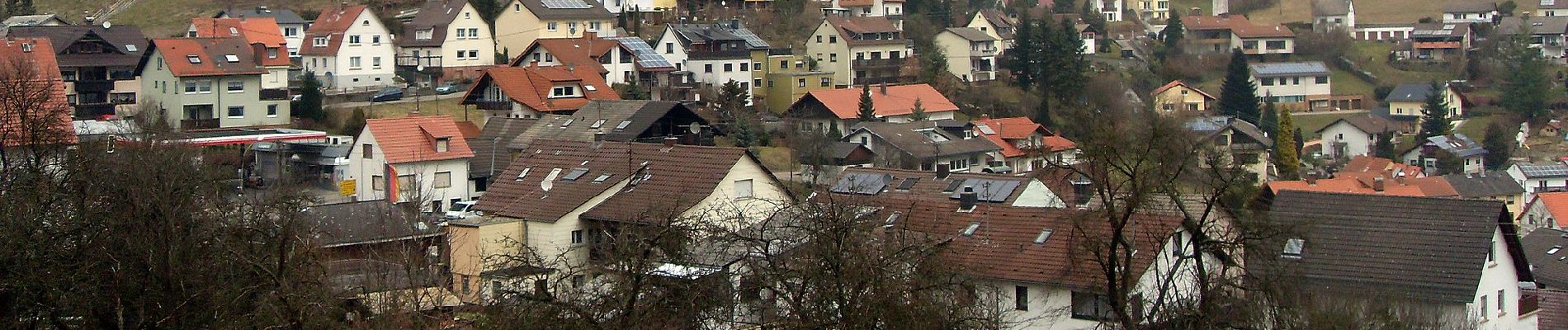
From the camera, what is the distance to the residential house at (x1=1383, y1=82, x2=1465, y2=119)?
5866 centimetres

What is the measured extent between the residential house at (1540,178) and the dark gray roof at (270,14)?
31664 mm

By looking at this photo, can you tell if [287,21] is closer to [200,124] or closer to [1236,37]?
[200,124]

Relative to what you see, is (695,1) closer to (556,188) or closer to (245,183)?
(245,183)

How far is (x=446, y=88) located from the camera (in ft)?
132

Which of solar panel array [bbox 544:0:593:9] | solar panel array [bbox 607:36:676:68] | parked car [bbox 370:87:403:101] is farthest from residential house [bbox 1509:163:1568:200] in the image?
parked car [bbox 370:87:403:101]

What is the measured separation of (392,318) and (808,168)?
20118mm

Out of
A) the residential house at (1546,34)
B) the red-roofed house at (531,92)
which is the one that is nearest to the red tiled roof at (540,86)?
the red-roofed house at (531,92)

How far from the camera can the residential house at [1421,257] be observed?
17812 mm

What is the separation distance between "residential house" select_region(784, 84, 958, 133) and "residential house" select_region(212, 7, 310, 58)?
13.5 metres

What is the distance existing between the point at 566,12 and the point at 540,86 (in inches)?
457

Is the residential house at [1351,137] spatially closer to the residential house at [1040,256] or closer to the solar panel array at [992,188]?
the solar panel array at [992,188]

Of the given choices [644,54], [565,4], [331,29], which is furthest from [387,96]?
[565,4]

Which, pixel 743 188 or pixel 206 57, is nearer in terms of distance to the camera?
pixel 743 188

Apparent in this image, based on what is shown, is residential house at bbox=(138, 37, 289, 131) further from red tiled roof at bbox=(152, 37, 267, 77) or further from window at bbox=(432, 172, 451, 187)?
window at bbox=(432, 172, 451, 187)
